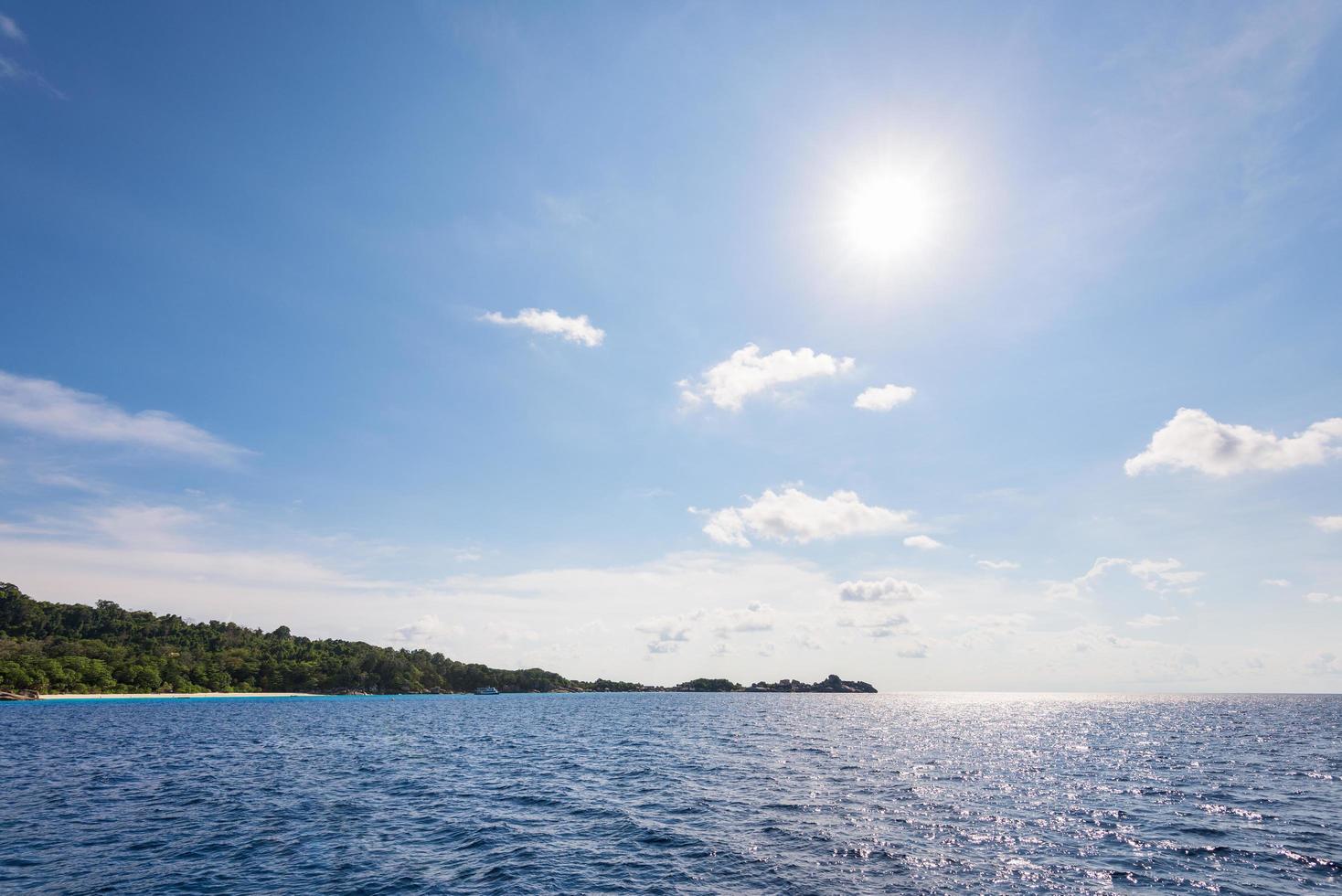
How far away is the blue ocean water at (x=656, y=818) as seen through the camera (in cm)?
2761

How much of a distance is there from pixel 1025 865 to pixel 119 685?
244 metres

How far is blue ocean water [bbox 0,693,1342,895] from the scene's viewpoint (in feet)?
90.6

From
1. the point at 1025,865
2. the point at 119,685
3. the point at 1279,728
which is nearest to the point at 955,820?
the point at 1025,865

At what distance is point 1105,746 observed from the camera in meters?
85.9

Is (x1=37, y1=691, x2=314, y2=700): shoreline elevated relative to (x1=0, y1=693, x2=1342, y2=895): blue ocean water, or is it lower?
lower

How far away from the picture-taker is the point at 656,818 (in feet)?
129

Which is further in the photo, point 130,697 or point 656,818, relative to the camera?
point 130,697

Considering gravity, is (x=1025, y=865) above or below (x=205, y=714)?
above

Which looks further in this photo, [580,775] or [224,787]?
[580,775]

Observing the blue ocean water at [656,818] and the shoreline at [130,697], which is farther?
the shoreline at [130,697]

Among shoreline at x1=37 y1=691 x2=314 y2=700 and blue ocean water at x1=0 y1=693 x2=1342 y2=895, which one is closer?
blue ocean water at x1=0 y1=693 x2=1342 y2=895

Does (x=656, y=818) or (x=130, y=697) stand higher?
(x=656, y=818)

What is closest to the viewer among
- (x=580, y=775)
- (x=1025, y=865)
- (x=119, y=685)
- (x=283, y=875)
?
Result: (x=283, y=875)

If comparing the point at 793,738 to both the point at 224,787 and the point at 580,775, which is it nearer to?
the point at 580,775
